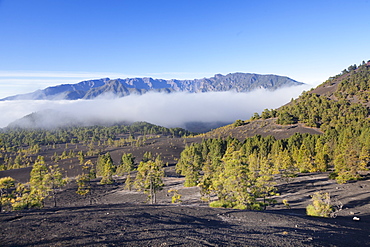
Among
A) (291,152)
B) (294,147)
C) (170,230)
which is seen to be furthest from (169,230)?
(294,147)

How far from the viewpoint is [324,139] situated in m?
75.1

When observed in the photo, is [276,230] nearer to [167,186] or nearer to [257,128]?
[167,186]

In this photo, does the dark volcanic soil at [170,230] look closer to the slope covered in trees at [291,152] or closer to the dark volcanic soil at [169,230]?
the dark volcanic soil at [169,230]

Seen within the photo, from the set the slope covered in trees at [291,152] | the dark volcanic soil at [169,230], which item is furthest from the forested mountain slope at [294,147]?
the dark volcanic soil at [169,230]

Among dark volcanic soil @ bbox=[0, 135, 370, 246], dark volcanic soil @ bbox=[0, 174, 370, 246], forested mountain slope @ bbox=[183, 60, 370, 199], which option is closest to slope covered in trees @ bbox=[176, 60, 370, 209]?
forested mountain slope @ bbox=[183, 60, 370, 199]

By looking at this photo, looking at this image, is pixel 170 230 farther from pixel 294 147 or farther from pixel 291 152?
pixel 294 147

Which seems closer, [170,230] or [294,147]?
[170,230]

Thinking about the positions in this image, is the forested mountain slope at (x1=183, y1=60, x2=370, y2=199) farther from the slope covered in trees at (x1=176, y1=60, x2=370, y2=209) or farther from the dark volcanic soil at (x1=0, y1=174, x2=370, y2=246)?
the dark volcanic soil at (x1=0, y1=174, x2=370, y2=246)

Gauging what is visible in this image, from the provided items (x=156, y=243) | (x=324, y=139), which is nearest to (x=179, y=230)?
(x=156, y=243)

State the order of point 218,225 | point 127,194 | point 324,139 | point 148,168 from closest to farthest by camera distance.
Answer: point 218,225 → point 148,168 → point 127,194 → point 324,139

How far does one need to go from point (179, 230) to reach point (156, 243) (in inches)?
94.2

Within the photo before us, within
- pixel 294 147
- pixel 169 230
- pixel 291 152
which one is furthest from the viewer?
pixel 294 147

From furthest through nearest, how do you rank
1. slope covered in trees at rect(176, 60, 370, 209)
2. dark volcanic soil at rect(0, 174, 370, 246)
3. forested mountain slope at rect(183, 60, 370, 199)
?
forested mountain slope at rect(183, 60, 370, 199) → slope covered in trees at rect(176, 60, 370, 209) → dark volcanic soil at rect(0, 174, 370, 246)

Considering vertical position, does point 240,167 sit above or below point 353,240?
above
